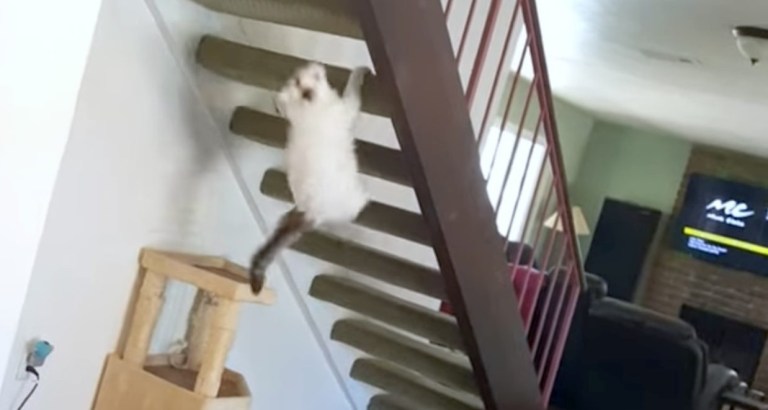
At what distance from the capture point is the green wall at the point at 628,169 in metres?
9.27

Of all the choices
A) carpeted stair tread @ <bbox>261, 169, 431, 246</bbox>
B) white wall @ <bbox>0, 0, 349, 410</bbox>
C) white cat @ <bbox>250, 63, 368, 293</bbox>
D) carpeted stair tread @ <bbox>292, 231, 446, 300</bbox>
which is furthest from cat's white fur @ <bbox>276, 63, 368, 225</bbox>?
carpeted stair tread @ <bbox>292, 231, 446, 300</bbox>

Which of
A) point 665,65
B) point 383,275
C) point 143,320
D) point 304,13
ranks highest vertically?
point 665,65

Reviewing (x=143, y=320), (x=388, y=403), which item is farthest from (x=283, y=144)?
(x=388, y=403)

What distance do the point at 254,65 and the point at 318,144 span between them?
486mm

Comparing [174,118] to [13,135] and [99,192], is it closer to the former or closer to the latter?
[99,192]

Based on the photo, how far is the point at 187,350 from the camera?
286 centimetres

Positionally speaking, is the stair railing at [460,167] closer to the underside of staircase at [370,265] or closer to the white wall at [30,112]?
the underside of staircase at [370,265]

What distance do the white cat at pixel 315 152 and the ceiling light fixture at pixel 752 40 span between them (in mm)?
2675

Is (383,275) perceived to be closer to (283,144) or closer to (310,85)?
(283,144)

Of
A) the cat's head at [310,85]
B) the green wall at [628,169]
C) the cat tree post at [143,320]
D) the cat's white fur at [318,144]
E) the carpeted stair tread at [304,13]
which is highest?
the green wall at [628,169]

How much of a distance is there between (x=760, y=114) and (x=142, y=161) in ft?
17.2

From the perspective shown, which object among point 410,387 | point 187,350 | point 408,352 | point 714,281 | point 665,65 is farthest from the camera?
point 714,281

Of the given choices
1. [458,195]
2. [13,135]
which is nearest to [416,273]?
[458,195]

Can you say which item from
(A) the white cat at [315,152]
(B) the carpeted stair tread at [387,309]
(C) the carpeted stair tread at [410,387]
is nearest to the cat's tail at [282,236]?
(A) the white cat at [315,152]
